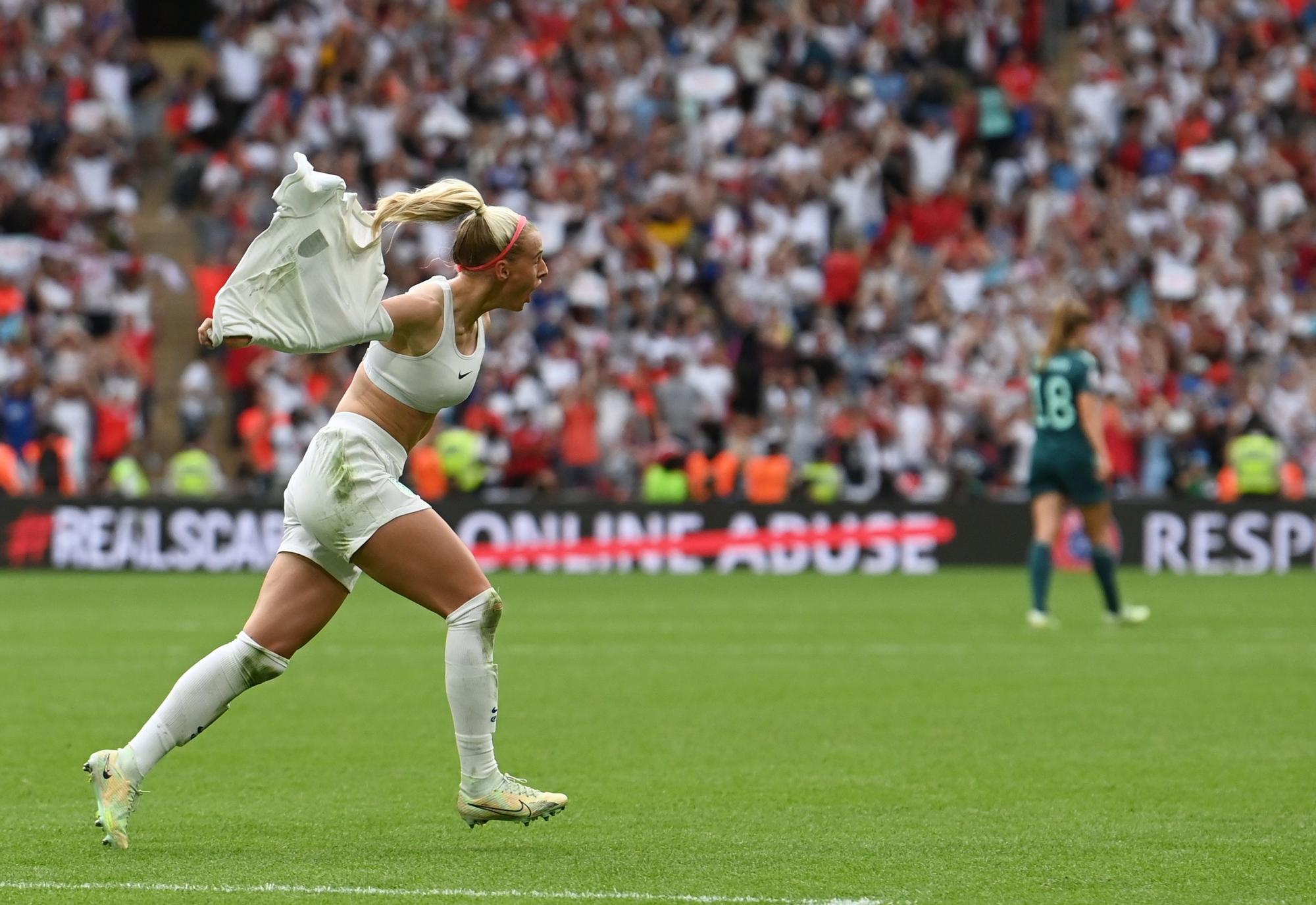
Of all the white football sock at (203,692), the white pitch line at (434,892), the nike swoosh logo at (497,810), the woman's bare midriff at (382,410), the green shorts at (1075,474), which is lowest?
the white pitch line at (434,892)

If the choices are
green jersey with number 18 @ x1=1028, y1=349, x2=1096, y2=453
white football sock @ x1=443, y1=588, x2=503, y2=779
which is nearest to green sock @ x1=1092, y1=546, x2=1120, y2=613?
green jersey with number 18 @ x1=1028, y1=349, x2=1096, y2=453

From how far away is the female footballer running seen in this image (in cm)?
649

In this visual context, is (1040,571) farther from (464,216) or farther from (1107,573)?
(464,216)

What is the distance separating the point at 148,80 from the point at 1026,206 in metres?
11.2

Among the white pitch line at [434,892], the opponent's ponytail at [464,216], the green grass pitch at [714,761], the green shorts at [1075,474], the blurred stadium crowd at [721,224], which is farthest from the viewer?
the blurred stadium crowd at [721,224]

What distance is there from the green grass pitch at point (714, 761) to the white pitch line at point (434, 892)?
0.02m

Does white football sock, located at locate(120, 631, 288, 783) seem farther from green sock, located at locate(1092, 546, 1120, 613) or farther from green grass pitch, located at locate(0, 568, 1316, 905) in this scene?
green sock, located at locate(1092, 546, 1120, 613)

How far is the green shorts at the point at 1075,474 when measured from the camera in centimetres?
1470

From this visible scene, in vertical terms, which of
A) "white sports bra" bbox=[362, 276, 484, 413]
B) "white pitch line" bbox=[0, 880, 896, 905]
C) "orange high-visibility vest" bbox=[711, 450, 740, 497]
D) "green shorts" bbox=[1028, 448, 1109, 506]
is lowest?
"white pitch line" bbox=[0, 880, 896, 905]

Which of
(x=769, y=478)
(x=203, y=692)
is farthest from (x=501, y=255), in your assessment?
(x=769, y=478)

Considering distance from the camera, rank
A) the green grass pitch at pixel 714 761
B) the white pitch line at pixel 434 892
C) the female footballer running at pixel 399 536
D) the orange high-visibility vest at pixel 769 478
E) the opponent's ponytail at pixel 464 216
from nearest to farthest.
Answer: the white pitch line at pixel 434 892 < the green grass pitch at pixel 714 761 < the opponent's ponytail at pixel 464 216 < the female footballer running at pixel 399 536 < the orange high-visibility vest at pixel 769 478

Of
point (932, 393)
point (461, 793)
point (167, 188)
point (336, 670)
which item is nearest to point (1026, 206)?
point (932, 393)

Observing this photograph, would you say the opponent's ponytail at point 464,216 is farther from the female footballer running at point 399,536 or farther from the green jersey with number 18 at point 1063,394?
the green jersey with number 18 at point 1063,394

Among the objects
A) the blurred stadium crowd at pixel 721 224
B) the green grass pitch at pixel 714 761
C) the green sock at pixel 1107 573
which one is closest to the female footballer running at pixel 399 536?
the green grass pitch at pixel 714 761
